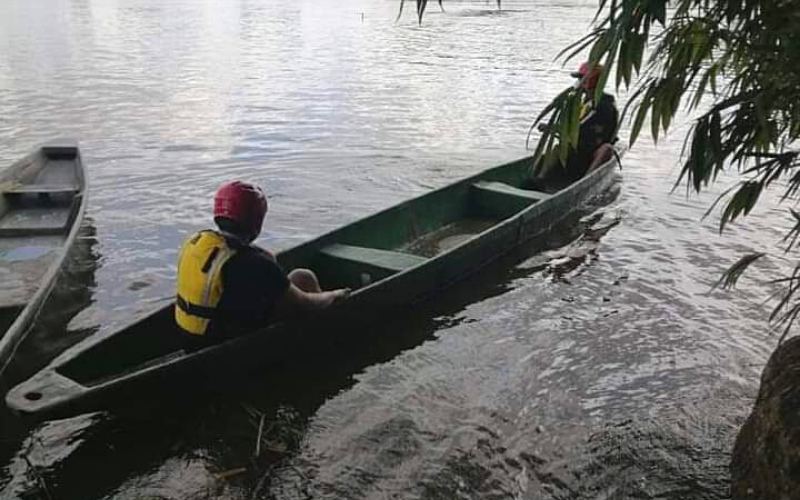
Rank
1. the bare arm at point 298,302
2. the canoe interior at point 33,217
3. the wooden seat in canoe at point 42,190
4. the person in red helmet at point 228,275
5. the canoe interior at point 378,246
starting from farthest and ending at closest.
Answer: the wooden seat in canoe at point 42,190, the canoe interior at point 33,217, the bare arm at point 298,302, the canoe interior at point 378,246, the person in red helmet at point 228,275

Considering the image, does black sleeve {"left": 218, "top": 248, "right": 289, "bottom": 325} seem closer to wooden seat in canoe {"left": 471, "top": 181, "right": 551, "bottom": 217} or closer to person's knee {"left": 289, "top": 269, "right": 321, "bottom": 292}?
person's knee {"left": 289, "top": 269, "right": 321, "bottom": 292}

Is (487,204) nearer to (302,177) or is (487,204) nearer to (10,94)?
(302,177)

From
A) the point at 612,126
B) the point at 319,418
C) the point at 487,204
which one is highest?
the point at 612,126

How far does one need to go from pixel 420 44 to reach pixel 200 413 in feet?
91.8

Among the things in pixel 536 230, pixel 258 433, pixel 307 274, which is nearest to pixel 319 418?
pixel 258 433

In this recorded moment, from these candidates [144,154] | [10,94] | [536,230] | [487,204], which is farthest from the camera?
[10,94]

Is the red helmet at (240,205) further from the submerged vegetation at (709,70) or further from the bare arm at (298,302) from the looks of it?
the submerged vegetation at (709,70)

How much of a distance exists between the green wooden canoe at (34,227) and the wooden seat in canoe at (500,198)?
190 inches

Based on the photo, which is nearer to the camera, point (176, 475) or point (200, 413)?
point (176, 475)

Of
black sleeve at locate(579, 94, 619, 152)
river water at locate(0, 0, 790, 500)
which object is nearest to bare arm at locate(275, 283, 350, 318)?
river water at locate(0, 0, 790, 500)

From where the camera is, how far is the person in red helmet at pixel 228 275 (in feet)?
14.9

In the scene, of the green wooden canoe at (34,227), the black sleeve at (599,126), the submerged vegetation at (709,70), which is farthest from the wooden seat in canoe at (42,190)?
the submerged vegetation at (709,70)

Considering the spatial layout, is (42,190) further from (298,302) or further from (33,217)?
(298,302)

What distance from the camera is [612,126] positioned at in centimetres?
1039
